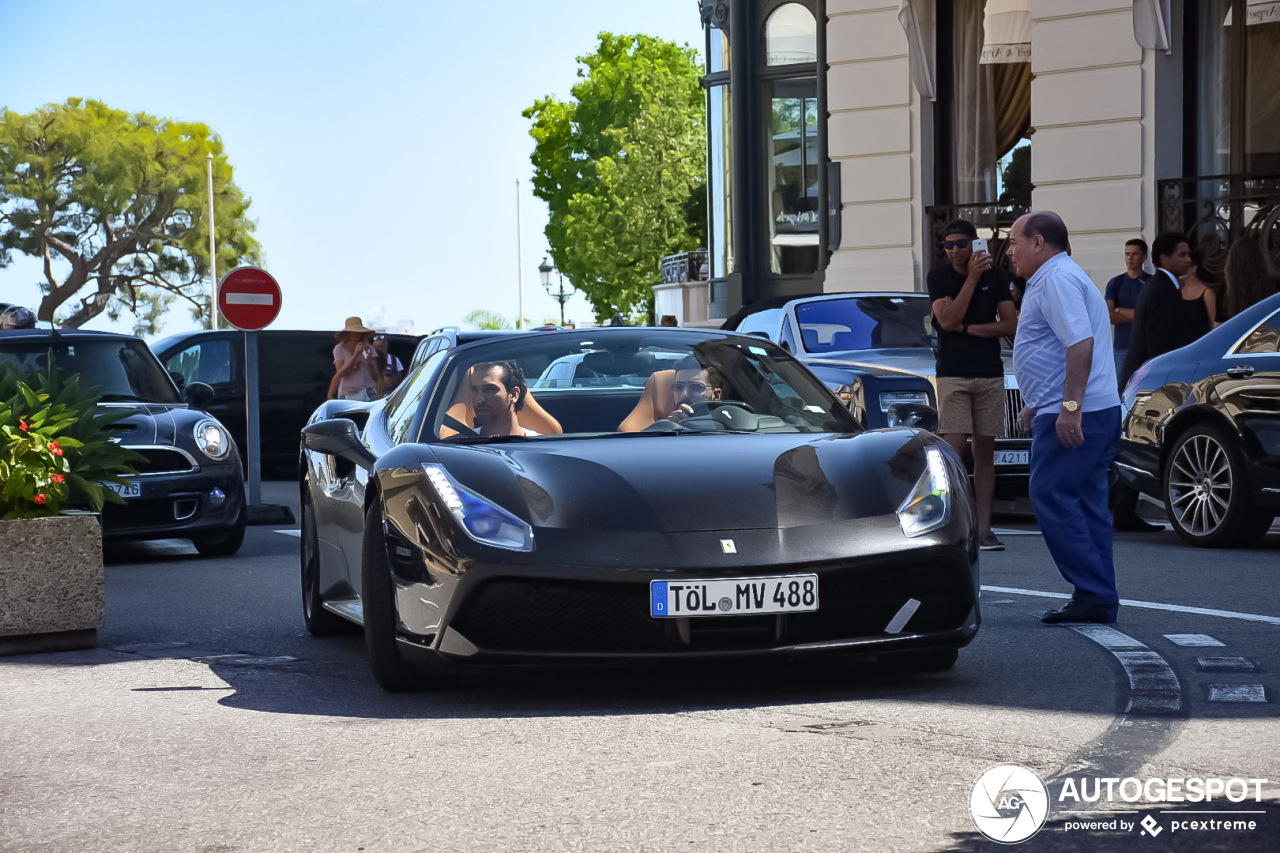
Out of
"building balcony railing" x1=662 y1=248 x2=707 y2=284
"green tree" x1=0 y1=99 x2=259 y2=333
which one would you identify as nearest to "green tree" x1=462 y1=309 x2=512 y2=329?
"green tree" x1=0 y1=99 x2=259 y2=333

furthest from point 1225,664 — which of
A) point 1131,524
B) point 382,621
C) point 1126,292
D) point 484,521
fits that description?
point 1126,292

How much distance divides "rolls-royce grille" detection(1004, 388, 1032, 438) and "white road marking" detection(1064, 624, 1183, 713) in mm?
5526

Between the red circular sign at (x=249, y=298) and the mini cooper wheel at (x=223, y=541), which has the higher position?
the red circular sign at (x=249, y=298)

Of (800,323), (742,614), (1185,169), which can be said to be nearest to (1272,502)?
(800,323)

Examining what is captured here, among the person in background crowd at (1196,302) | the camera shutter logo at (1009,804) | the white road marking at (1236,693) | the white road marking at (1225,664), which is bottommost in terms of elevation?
the white road marking at (1225,664)

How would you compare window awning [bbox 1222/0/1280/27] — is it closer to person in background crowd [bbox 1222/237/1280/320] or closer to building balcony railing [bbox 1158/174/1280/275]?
building balcony railing [bbox 1158/174/1280/275]

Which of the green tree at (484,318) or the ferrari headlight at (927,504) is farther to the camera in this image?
the green tree at (484,318)

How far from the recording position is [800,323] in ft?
47.2

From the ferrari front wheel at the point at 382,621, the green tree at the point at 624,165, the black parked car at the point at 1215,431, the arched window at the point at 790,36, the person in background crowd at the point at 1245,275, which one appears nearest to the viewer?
the ferrari front wheel at the point at 382,621

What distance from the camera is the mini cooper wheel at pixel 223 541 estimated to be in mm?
12109

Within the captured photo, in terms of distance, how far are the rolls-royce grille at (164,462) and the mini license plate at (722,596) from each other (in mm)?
6920

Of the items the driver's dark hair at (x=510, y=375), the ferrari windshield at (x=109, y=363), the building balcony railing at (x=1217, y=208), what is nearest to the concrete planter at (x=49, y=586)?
the driver's dark hair at (x=510, y=375)

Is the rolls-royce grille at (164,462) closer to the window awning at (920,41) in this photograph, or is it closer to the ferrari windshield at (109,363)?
the ferrari windshield at (109,363)

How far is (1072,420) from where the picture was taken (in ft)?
24.3
